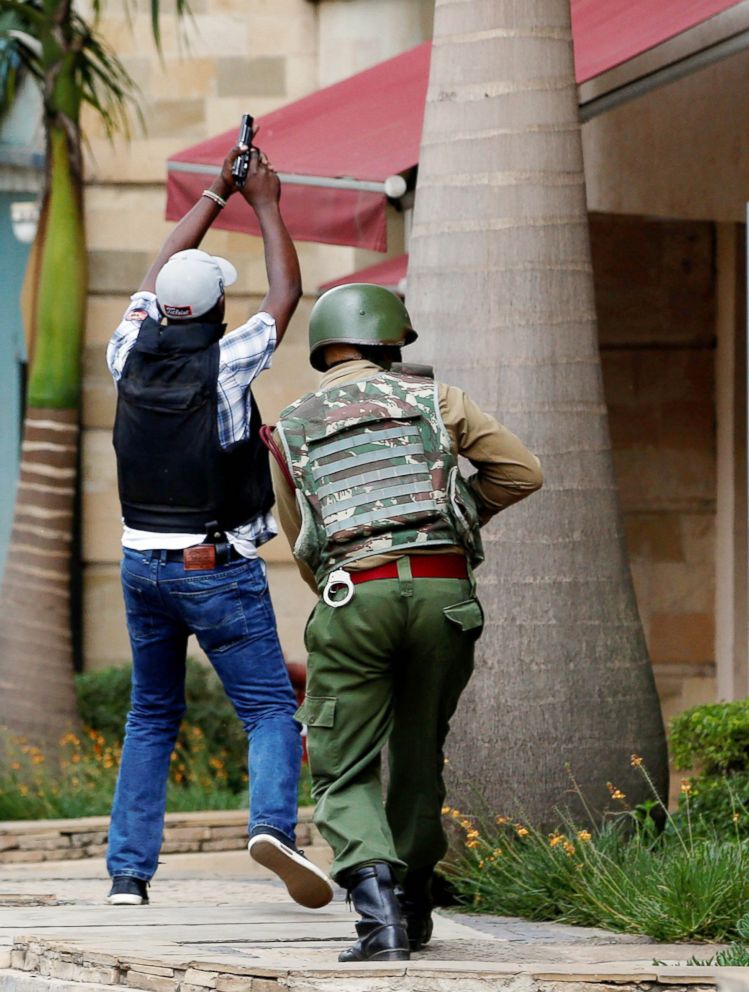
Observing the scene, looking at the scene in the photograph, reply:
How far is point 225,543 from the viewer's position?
5430 millimetres

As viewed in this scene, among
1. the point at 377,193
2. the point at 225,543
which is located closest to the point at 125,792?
the point at 225,543

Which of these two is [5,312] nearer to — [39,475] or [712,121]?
[39,475]

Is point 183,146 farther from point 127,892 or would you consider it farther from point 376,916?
point 376,916

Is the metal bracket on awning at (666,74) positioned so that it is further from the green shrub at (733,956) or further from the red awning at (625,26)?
the green shrub at (733,956)

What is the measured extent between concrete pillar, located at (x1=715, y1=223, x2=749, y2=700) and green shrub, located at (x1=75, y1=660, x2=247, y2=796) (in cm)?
249

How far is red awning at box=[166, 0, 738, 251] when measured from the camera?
7.10m

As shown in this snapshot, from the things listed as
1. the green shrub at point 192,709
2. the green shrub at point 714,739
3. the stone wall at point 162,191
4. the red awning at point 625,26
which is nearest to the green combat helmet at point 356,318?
the green shrub at point 714,739

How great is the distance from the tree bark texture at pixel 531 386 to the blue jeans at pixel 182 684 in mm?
690

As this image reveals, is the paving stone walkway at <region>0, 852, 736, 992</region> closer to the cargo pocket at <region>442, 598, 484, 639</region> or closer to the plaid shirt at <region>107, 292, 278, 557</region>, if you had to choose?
the cargo pocket at <region>442, 598, 484, 639</region>

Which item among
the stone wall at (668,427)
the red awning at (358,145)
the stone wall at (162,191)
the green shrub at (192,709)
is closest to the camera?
the red awning at (358,145)

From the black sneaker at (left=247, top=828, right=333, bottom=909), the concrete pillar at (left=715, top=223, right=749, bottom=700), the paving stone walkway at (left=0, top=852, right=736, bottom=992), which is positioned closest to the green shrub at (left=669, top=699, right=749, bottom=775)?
the paving stone walkway at (left=0, top=852, right=736, bottom=992)

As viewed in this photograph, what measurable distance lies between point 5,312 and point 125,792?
5691mm

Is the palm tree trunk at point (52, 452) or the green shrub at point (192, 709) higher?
the palm tree trunk at point (52, 452)

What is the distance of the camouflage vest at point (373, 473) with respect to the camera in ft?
15.1
